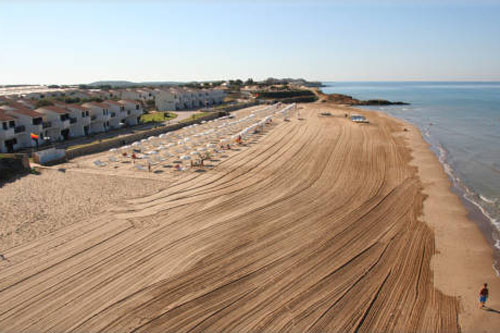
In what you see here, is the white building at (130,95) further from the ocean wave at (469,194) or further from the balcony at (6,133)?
the ocean wave at (469,194)

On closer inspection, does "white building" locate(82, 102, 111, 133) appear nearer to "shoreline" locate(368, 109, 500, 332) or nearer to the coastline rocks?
"shoreline" locate(368, 109, 500, 332)

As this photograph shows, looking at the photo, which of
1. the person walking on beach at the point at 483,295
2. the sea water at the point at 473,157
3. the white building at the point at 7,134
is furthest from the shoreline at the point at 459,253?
the white building at the point at 7,134

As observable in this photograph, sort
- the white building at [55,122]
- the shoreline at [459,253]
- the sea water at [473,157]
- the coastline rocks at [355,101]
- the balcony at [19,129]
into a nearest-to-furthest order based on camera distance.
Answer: the shoreline at [459,253]
the sea water at [473,157]
the balcony at [19,129]
the white building at [55,122]
the coastline rocks at [355,101]

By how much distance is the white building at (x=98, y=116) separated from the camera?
141 ft

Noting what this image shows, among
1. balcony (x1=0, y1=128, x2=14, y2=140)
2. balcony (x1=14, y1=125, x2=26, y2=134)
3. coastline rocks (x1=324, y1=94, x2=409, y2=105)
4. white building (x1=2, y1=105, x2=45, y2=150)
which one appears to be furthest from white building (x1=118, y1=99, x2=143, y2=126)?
coastline rocks (x1=324, y1=94, x2=409, y2=105)

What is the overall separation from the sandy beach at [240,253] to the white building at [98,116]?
18698 mm

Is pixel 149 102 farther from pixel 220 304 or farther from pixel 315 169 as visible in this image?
pixel 220 304

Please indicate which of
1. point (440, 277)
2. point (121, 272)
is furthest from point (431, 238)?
point (121, 272)

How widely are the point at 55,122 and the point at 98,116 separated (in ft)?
21.0

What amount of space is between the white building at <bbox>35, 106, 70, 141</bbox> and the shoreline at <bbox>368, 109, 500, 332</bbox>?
125ft

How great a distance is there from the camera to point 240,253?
1446 centimetres

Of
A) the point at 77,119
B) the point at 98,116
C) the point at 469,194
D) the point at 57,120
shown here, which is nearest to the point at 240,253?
the point at 469,194

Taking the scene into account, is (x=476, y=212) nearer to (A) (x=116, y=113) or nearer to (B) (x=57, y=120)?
(B) (x=57, y=120)

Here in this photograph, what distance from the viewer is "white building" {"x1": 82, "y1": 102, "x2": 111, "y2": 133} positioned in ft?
141
